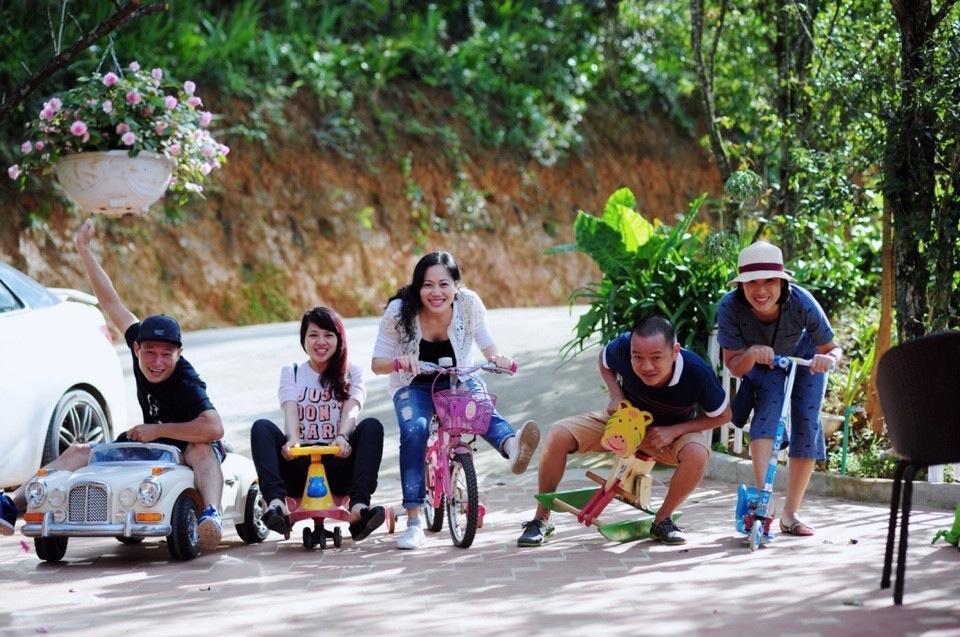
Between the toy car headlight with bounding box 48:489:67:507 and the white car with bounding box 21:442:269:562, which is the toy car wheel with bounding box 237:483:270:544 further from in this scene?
the toy car headlight with bounding box 48:489:67:507

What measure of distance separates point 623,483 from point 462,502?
2.66 ft

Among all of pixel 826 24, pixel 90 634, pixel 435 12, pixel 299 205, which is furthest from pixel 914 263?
pixel 435 12

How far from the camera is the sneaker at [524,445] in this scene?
22.1 ft

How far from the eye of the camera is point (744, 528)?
6.72 meters

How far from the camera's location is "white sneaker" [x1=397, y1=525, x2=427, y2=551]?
6949 millimetres

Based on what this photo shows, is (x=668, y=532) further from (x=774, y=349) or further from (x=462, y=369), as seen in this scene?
(x=462, y=369)

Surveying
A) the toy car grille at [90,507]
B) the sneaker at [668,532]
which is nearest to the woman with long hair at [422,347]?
the sneaker at [668,532]

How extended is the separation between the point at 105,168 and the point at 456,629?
4.51 metres

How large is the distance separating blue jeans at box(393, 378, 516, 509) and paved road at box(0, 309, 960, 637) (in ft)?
0.94

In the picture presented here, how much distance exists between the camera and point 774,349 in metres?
7.04

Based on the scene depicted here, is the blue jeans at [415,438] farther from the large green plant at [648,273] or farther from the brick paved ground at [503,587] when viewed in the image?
the large green plant at [648,273]

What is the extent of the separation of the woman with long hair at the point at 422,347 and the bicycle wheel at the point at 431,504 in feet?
0.46

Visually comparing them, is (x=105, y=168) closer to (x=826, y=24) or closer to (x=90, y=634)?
(x=90, y=634)

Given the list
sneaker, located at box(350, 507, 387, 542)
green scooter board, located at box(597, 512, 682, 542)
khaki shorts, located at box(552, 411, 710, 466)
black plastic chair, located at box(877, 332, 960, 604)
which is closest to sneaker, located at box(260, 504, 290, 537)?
sneaker, located at box(350, 507, 387, 542)
